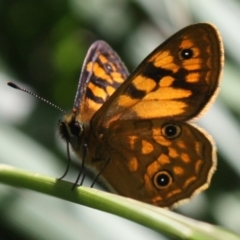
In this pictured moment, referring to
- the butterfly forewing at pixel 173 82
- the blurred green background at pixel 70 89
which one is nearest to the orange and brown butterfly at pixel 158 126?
the butterfly forewing at pixel 173 82

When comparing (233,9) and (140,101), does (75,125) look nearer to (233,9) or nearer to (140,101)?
(140,101)

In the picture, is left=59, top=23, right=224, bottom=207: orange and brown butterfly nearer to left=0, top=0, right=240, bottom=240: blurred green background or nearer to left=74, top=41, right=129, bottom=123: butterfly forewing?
left=74, top=41, right=129, bottom=123: butterfly forewing

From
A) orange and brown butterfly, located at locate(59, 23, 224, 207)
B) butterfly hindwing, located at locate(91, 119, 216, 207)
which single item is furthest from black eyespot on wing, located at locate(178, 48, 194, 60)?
butterfly hindwing, located at locate(91, 119, 216, 207)

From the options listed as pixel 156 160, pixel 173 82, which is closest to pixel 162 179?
pixel 156 160

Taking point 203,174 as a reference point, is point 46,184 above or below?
above

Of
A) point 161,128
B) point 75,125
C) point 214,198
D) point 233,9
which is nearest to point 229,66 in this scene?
point 233,9

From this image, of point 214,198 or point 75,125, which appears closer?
point 75,125

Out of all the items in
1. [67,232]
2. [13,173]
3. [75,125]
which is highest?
[13,173]

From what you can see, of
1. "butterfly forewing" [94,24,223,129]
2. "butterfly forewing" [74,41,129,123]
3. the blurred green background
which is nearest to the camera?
"butterfly forewing" [94,24,223,129]
